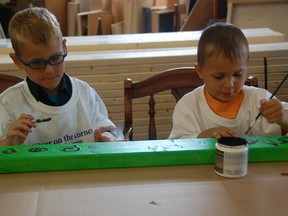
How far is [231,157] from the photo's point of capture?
871mm

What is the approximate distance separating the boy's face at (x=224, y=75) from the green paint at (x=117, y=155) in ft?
0.92

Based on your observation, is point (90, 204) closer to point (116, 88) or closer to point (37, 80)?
point (37, 80)

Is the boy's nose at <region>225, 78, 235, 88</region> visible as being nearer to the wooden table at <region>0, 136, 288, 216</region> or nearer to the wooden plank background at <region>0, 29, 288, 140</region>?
the wooden table at <region>0, 136, 288, 216</region>

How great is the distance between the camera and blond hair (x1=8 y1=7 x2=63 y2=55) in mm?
1195

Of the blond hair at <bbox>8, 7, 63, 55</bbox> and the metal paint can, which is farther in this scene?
the blond hair at <bbox>8, 7, 63, 55</bbox>

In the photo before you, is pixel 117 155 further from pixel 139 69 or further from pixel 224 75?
pixel 139 69

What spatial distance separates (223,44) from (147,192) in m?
0.56

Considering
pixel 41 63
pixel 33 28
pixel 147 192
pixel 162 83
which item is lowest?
pixel 147 192

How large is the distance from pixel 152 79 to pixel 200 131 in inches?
12.8

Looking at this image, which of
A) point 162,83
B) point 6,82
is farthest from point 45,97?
point 162,83

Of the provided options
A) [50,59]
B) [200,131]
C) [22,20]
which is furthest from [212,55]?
[22,20]

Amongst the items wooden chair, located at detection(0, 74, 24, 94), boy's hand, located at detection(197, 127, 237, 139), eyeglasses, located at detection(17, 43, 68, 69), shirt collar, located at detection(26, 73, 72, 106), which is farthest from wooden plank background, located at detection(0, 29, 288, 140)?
boy's hand, located at detection(197, 127, 237, 139)

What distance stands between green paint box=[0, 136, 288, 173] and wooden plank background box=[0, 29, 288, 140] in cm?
77

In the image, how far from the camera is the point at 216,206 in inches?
31.0
